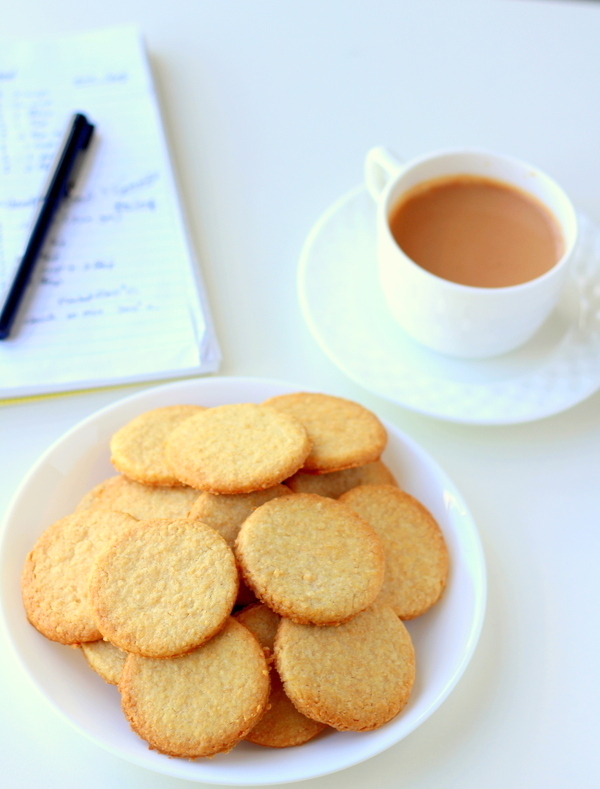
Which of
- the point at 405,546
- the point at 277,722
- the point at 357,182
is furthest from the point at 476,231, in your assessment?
the point at 277,722

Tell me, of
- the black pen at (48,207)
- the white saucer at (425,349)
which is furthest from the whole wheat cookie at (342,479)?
the black pen at (48,207)

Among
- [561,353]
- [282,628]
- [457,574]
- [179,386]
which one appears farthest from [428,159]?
[282,628]

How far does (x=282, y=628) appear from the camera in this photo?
82 centimetres

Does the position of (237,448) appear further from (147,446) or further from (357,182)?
(357,182)

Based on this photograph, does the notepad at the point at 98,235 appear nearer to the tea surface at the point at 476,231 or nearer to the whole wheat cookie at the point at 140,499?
the whole wheat cookie at the point at 140,499

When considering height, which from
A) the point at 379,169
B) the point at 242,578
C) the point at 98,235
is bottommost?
the point at 242,578

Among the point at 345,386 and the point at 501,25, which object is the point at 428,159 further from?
the point at 501,25

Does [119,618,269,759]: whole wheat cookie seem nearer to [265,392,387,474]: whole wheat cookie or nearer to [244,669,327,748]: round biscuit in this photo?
[244,669,327,748]: round biscuit

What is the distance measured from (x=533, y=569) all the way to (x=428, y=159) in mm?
612

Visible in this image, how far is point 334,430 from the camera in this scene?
98cm

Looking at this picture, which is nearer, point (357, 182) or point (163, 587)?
point (163, 587)

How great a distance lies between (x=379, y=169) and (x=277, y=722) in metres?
0.80

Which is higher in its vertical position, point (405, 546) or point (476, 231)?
point (476, 231)

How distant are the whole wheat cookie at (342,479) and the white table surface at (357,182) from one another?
16cm
